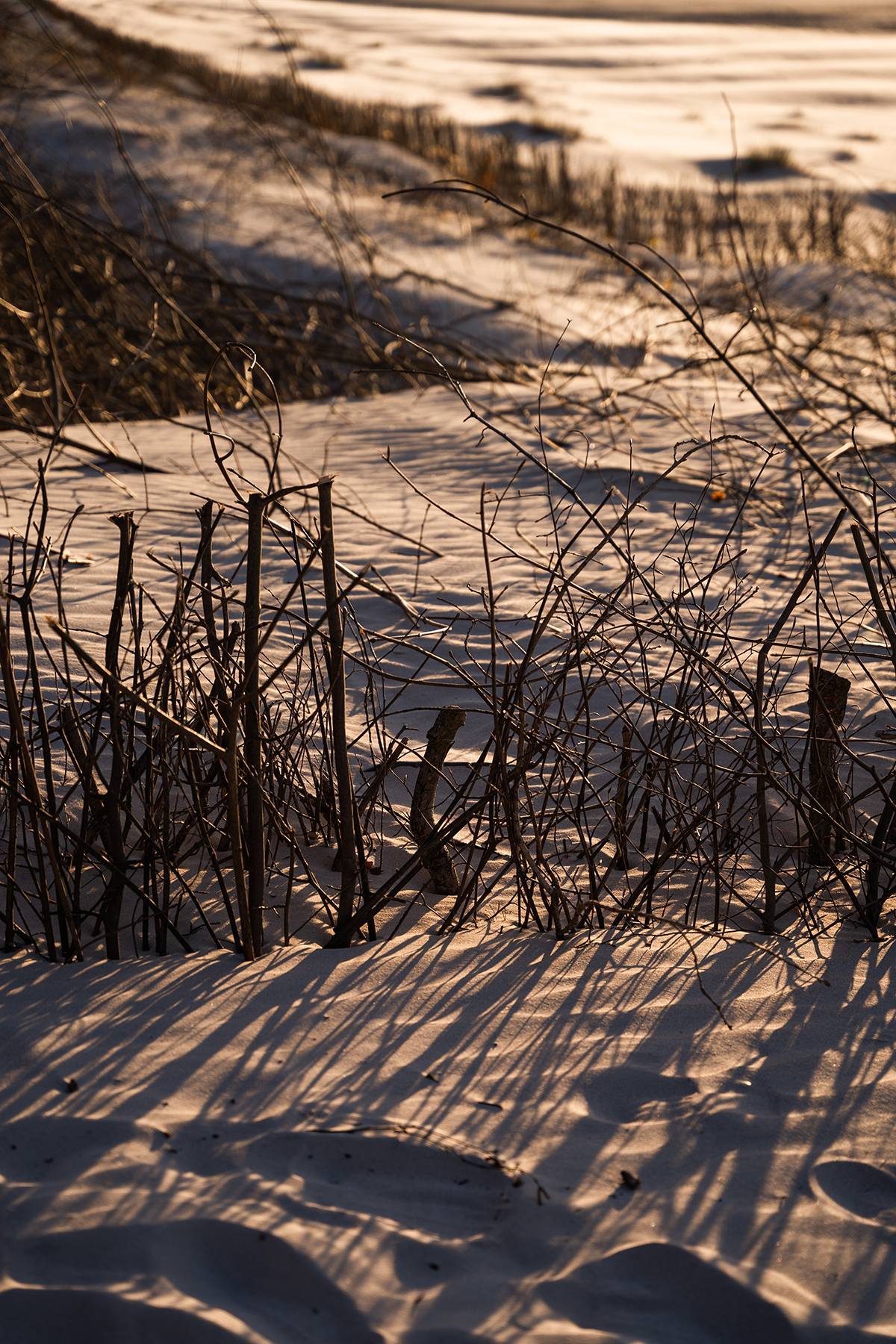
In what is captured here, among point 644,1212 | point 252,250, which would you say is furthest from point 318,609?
point 252,250

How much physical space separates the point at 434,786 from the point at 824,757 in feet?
3.14

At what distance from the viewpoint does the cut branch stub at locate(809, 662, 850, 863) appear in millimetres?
2588

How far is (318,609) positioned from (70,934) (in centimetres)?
235

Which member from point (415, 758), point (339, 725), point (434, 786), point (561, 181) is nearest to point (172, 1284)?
point (339, 725)

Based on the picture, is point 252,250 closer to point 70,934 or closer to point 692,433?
point 692,433

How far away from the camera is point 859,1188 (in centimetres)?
181

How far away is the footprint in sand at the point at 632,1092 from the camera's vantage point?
1.96m

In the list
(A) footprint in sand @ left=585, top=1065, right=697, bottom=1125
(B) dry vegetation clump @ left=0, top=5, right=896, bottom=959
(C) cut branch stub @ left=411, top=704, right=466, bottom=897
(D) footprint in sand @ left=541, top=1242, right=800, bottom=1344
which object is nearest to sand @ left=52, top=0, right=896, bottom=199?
(B) dry vegetation clump @ left=0, top=5, right=896, bottom=959

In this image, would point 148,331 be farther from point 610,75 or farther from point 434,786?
point 610,75

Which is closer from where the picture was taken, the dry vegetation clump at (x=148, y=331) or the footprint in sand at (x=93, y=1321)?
the footprint in sand at (x=93, y=1321)

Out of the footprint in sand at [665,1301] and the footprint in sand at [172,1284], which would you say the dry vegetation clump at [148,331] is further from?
the footprint in sand at [665,1301]

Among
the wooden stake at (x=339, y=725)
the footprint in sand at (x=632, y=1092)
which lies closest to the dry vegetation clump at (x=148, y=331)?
the wooden stake at (x=339, y=725)

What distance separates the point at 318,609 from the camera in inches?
180

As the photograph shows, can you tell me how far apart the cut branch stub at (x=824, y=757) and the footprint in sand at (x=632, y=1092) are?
724 millimetres
